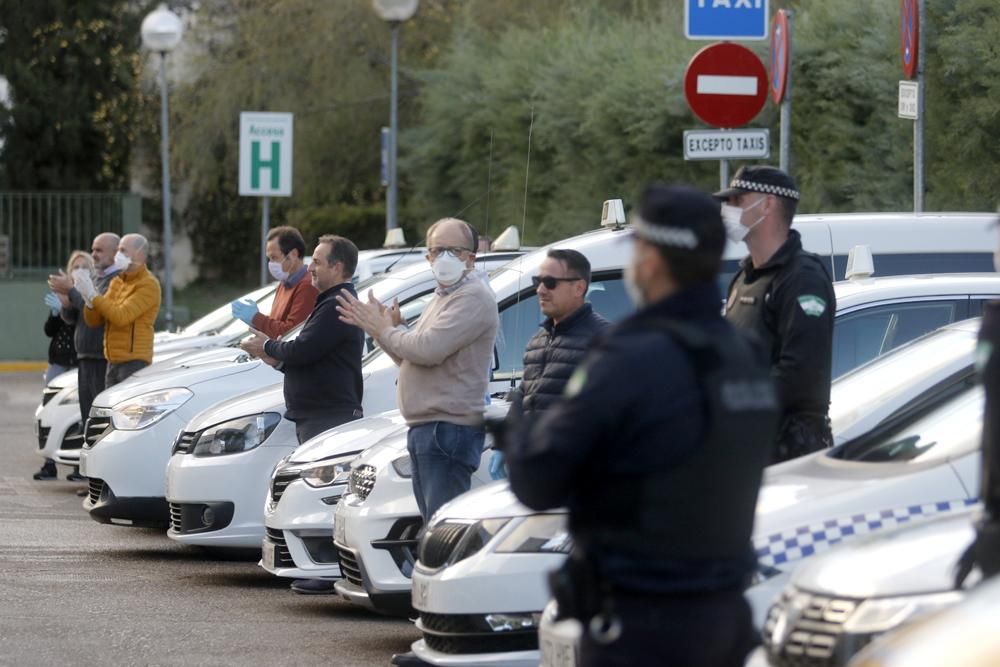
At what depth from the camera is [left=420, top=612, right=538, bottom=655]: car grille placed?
6.26 metres

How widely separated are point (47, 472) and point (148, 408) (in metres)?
3.93

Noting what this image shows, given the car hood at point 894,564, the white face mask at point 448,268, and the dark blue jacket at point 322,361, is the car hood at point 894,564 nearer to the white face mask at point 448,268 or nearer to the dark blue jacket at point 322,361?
the white face mask at point 448,268

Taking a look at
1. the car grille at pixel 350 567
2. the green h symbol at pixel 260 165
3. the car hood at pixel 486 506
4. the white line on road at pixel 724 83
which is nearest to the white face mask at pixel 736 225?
the car hood at pixel 486 506

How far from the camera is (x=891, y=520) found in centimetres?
517

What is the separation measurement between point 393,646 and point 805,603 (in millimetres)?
3813

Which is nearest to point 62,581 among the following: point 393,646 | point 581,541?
point 393,646

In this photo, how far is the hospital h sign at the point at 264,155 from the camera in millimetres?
18019

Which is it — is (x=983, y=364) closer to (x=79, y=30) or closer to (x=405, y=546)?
(x=405, y=546)

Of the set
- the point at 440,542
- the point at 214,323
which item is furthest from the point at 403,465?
the point at 214,323

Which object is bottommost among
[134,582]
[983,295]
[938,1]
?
[134,582]

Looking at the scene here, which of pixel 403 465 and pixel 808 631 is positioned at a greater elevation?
pixel 808 631

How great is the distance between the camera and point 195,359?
41.2 ft

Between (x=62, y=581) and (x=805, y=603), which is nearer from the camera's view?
(x=805, y=603)

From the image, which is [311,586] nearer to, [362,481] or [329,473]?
[329,473]
